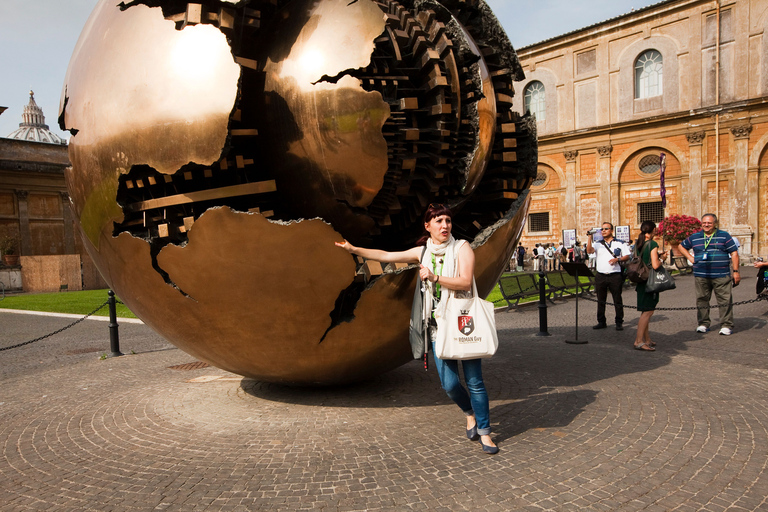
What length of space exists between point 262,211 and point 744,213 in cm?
3706

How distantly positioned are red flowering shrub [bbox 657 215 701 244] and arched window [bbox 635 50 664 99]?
11.4 m

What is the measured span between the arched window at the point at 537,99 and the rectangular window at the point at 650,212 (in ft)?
32.4

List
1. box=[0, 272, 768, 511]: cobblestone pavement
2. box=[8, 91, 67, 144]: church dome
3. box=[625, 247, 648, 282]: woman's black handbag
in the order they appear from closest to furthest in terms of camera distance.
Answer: box=[0, 272, 768, 511]: cobblestone pavement < box=[625, 247, 648, 282]: woman's black handbag < box=[8, 91, 67, 144]: church dome

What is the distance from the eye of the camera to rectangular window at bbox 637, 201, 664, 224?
35875 millimetres

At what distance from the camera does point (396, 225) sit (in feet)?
16.8

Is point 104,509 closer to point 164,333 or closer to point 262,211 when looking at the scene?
point 164,333

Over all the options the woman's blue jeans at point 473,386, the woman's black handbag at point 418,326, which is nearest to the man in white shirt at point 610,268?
the woman's blue jeans at point 473,386

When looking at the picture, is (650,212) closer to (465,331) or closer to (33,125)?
(465,331)

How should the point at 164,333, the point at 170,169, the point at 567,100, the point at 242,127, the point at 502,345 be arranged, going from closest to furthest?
the point at 170,169 → the point at 242,127 → the point at 164,333 → the point at 502,345 → the point at 567,100

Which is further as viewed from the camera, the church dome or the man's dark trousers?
the church dome

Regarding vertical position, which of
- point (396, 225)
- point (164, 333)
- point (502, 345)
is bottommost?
point (502, 345)

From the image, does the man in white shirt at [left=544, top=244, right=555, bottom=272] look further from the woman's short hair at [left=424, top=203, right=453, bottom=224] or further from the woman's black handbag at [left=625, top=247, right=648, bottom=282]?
the woman's short hair at [left=424, top=203, right=453, bottom=224]

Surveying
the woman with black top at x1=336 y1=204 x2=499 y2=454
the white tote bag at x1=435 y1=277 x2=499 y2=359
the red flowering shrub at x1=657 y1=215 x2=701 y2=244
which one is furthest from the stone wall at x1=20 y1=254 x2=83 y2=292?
the red flowering shrub at x1=657 y1=215 x2=701 y2=244

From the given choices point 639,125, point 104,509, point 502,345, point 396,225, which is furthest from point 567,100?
point 104,509
